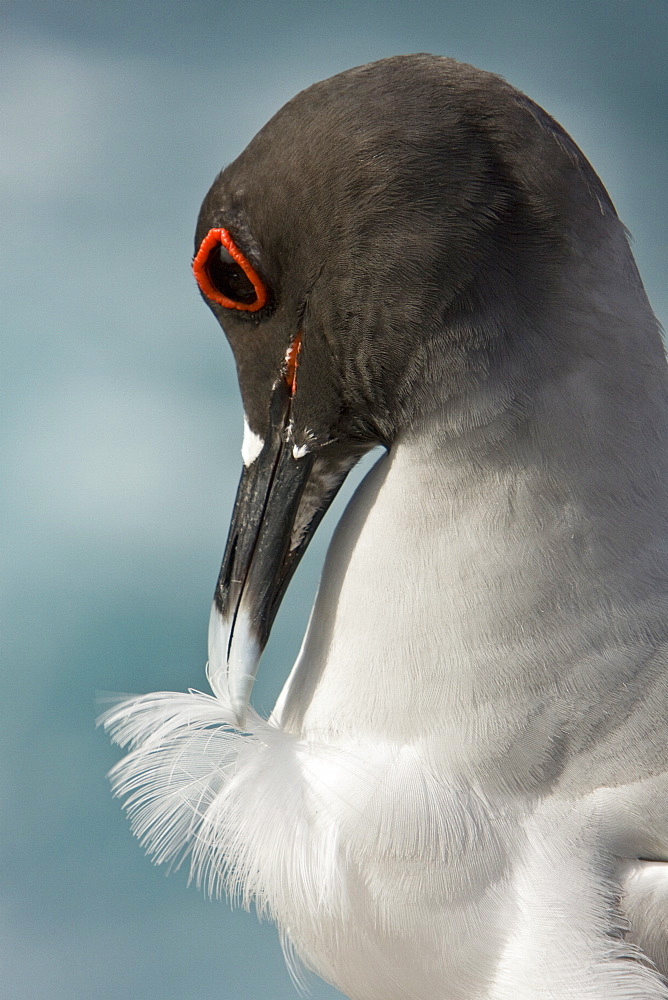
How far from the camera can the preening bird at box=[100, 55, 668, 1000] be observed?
2.83 ft

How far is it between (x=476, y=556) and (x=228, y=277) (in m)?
0.33

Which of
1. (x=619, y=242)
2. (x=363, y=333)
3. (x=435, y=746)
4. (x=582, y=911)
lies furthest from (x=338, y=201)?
(x=582, y=911)

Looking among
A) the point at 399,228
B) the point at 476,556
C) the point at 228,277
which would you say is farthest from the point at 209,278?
the point at 476,556

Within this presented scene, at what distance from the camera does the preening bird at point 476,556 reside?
863 mm

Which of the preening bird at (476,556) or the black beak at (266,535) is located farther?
the black beak at (266,535)

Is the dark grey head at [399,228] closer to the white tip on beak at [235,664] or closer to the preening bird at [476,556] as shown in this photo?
the preening bird at [476,556]

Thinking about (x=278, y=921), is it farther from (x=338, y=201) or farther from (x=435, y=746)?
(x=338, y=201)

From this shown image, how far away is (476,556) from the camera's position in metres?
0.89

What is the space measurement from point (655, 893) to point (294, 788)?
0.99ft

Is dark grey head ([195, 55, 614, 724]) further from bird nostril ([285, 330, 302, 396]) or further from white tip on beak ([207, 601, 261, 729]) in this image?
white tip on beak ([207, 601, 261, 729])

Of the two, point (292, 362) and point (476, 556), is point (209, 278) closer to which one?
point (292, 362)

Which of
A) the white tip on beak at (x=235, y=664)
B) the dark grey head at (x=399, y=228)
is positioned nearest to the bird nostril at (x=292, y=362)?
the dark grey head at (x=399, y=228)

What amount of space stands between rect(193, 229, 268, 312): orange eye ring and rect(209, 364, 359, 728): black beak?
0.08 metres

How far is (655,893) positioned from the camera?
0.85m
